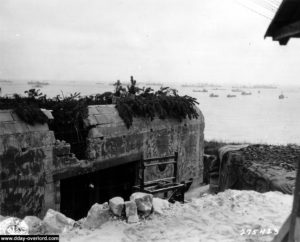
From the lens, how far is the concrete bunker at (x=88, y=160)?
8570mm

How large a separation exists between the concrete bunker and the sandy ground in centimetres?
322

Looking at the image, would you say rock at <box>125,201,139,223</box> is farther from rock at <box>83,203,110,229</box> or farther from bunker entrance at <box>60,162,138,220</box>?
bunker entrance at <box>60,162,138,220</box>

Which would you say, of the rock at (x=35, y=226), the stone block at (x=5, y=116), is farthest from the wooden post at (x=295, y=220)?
the stone block at (x=5, y=116)

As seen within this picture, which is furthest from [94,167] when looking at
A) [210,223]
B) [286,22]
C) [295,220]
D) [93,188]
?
[286,22]

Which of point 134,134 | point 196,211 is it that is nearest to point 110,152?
point 134,134

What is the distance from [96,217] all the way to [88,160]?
A: 13.0 feet

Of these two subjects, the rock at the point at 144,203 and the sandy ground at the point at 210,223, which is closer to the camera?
the sandy ground at the point at 210,223

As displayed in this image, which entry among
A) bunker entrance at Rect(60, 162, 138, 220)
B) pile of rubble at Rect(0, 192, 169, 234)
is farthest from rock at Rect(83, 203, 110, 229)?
bunker entrance at Rect(60, 162, 138, 220)

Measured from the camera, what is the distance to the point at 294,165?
435 inches

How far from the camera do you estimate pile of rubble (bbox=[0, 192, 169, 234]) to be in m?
5.96

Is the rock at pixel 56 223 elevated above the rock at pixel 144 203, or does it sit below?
below

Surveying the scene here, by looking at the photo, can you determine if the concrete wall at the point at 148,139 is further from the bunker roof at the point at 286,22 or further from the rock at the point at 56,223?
the bunker roof at the point at 286,22

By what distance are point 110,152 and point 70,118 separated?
1.59 meters

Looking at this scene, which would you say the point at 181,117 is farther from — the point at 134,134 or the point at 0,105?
the point at 0,105
